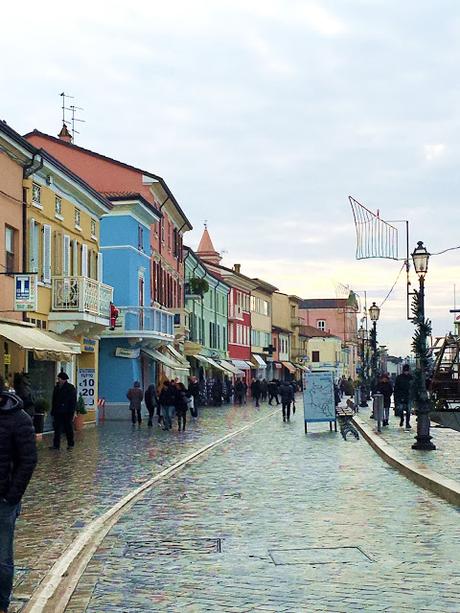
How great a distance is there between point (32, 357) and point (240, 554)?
19763mm

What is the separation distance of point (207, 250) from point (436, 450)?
6929 cm

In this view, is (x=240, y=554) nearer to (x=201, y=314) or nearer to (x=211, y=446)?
(x=211, y=446)

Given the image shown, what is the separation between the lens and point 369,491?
13.2m

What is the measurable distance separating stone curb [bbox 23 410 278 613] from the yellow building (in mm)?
11148

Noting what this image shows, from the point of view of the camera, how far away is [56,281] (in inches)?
1154

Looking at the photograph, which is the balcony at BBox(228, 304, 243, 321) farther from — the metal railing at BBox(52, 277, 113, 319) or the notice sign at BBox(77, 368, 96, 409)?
the metal railing at BBox(52, 277, 113, 319)

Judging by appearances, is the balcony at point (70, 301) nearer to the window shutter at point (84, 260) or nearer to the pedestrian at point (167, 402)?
the window shutter at point (84, 260)

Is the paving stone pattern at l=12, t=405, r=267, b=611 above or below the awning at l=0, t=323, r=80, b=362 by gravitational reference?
below

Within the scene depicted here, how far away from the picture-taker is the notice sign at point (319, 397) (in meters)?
27.6

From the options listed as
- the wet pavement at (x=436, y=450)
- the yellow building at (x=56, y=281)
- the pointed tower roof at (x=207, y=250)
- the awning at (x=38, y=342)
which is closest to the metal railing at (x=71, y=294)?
the yellow building at (x=56, y=281)

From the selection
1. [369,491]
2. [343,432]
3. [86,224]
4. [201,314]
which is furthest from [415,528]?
[201,314]

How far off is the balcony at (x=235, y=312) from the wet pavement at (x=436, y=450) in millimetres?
51784

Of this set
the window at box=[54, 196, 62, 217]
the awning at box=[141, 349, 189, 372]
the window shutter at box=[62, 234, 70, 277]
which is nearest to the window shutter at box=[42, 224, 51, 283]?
the window at box=[54, 196, 62, 217]

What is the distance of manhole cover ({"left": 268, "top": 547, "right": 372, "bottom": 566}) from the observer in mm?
8266
